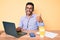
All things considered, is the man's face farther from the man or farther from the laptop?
the laptop

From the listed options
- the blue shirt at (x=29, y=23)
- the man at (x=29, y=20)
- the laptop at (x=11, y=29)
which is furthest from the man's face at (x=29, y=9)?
the laptop at (x=11, y=29)

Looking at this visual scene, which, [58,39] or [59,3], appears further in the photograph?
[59,3]

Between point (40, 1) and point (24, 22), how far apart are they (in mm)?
613

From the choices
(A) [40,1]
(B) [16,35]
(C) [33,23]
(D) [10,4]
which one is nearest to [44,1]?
(A) [40,1]

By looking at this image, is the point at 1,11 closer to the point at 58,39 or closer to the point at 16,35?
the point at 16,35

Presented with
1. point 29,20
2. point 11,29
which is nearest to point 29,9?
point 29,20

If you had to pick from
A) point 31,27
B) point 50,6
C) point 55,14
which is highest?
point 50,6

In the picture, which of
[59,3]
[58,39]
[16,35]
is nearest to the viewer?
[58,39]

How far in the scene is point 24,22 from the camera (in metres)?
2.43

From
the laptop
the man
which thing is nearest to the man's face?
the man

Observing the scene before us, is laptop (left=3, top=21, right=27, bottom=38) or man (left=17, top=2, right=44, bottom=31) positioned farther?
man (left=17, top=2, right=44, bottom=31)

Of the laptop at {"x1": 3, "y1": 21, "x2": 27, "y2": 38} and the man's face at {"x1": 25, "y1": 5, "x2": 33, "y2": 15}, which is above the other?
the man's face at {"x1": 25, "y1": 5, "x2": 33, "y2": 15}

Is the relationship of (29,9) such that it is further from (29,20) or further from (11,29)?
(11,29)

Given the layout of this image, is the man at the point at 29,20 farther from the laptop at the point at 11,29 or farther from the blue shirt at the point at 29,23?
the laptop at the point at 11,29
